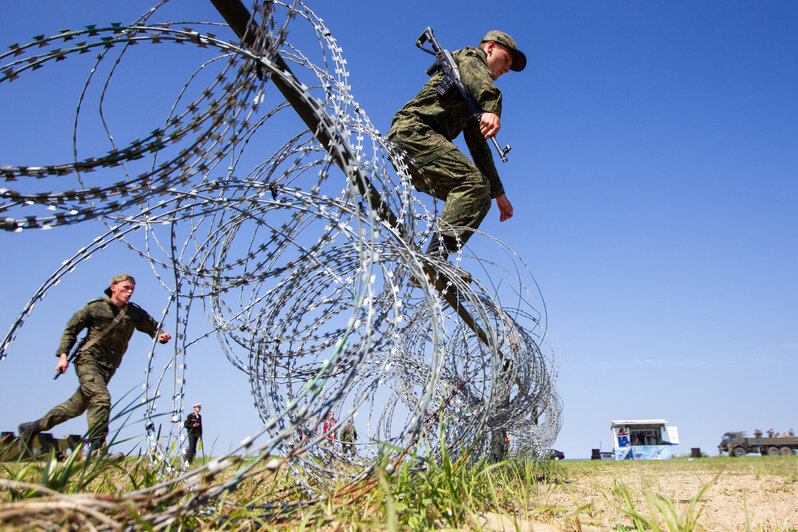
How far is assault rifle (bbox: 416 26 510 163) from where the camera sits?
Answer: 3.96 metres

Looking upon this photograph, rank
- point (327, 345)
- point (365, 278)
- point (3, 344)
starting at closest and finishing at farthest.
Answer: point (365, 278), point (3, 344), point (327, 345)

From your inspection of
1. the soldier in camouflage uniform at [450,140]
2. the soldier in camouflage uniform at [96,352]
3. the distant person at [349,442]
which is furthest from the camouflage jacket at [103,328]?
the soldier in camouflage uniform at [450,140]

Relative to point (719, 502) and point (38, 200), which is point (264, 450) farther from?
point (719, 502)

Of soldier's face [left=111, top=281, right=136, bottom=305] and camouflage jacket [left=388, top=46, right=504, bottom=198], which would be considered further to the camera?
soldier's face [left=111, top=281, right=136, bottom=305]

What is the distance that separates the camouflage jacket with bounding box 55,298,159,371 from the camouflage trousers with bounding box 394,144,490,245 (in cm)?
281

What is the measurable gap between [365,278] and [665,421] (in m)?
36.4

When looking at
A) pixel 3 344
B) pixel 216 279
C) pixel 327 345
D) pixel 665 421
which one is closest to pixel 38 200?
pixel 3 344

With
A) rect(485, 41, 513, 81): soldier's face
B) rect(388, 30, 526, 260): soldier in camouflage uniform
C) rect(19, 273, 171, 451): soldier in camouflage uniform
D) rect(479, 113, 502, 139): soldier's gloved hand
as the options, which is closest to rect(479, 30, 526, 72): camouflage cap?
rect(485, 41, 513, 81): soldier's face

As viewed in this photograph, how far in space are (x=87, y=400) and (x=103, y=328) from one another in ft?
2.09

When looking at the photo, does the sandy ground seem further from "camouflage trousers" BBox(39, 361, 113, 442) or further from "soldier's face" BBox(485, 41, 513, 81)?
"camouflage trousers" BBox(39, 361, 113, 442)

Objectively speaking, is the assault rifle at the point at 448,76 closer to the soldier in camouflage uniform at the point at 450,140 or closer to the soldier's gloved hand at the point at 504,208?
the soldier in camouflage uniform at the point at 450,140

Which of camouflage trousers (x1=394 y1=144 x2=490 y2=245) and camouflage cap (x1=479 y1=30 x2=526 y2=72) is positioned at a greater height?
camouflage cap (x1=479 y1=30 x2=526 y2=72)

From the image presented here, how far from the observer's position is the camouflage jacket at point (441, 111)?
3.88 metres

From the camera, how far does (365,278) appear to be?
5.29 feet
